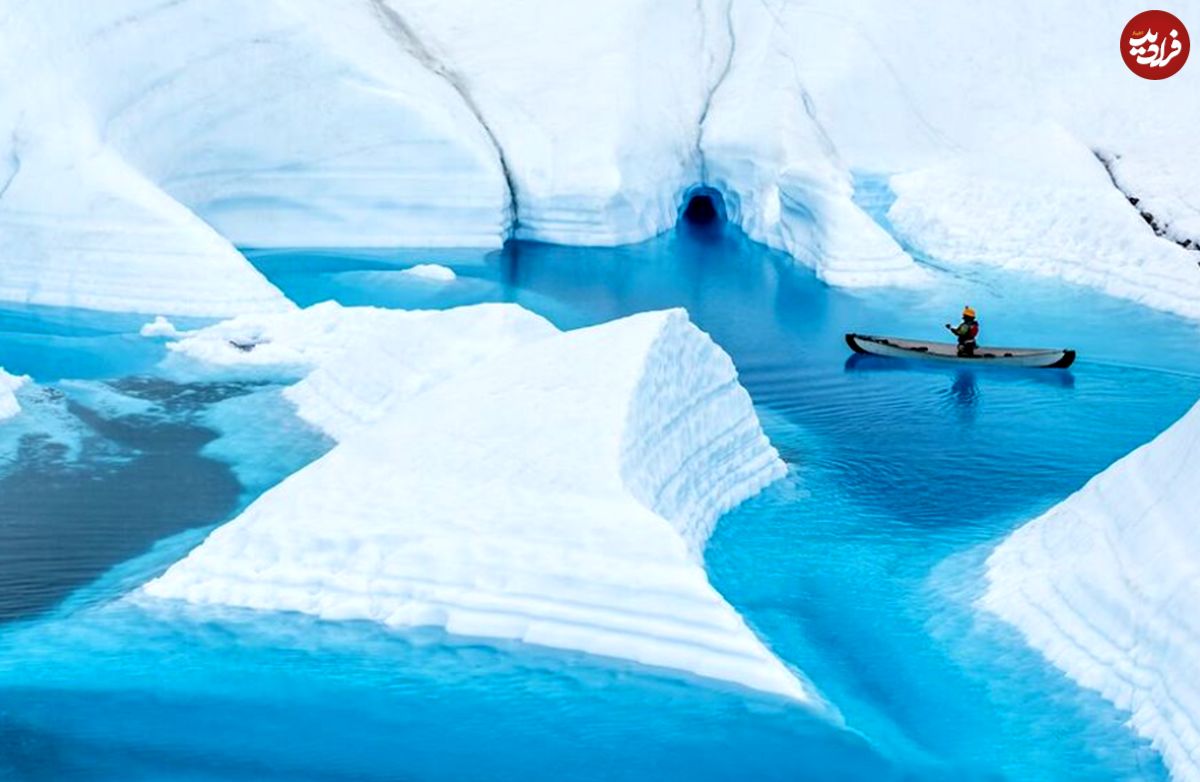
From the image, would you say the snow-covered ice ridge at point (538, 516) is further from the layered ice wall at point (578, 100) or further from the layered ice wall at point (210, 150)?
the layered ice wall at point (578, 100)

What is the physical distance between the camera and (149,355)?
1529cm

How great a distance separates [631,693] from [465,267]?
1281 centimetres

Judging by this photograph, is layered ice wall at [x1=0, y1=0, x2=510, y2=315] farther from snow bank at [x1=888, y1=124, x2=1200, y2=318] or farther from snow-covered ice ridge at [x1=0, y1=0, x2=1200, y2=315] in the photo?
snow bank at [x1=888, y1=124, x2=1200, y2=318]

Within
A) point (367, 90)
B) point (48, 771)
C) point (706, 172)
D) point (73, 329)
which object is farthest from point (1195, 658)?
point (706, 172)

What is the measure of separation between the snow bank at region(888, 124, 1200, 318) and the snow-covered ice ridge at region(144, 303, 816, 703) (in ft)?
35.0

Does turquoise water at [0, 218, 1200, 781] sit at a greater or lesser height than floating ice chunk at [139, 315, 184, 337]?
lesser

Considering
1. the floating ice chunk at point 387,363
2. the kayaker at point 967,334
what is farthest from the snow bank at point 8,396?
the kayaker at point 967,334

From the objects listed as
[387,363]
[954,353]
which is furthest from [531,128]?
[387,363]

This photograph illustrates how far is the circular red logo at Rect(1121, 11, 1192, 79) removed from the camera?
24.3 metres

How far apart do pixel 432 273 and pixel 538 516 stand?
10876 millimetres

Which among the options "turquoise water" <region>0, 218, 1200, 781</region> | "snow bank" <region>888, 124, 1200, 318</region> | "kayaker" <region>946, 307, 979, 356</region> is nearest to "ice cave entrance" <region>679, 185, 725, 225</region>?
"snow bank" <region>888, 124, 1200, 318</region>

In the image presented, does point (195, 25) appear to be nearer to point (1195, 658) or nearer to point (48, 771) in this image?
point (48, 771)

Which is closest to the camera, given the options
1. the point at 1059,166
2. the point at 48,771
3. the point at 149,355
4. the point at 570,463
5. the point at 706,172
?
the point at 48,771

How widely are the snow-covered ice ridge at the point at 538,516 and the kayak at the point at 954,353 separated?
5236 millimetres
